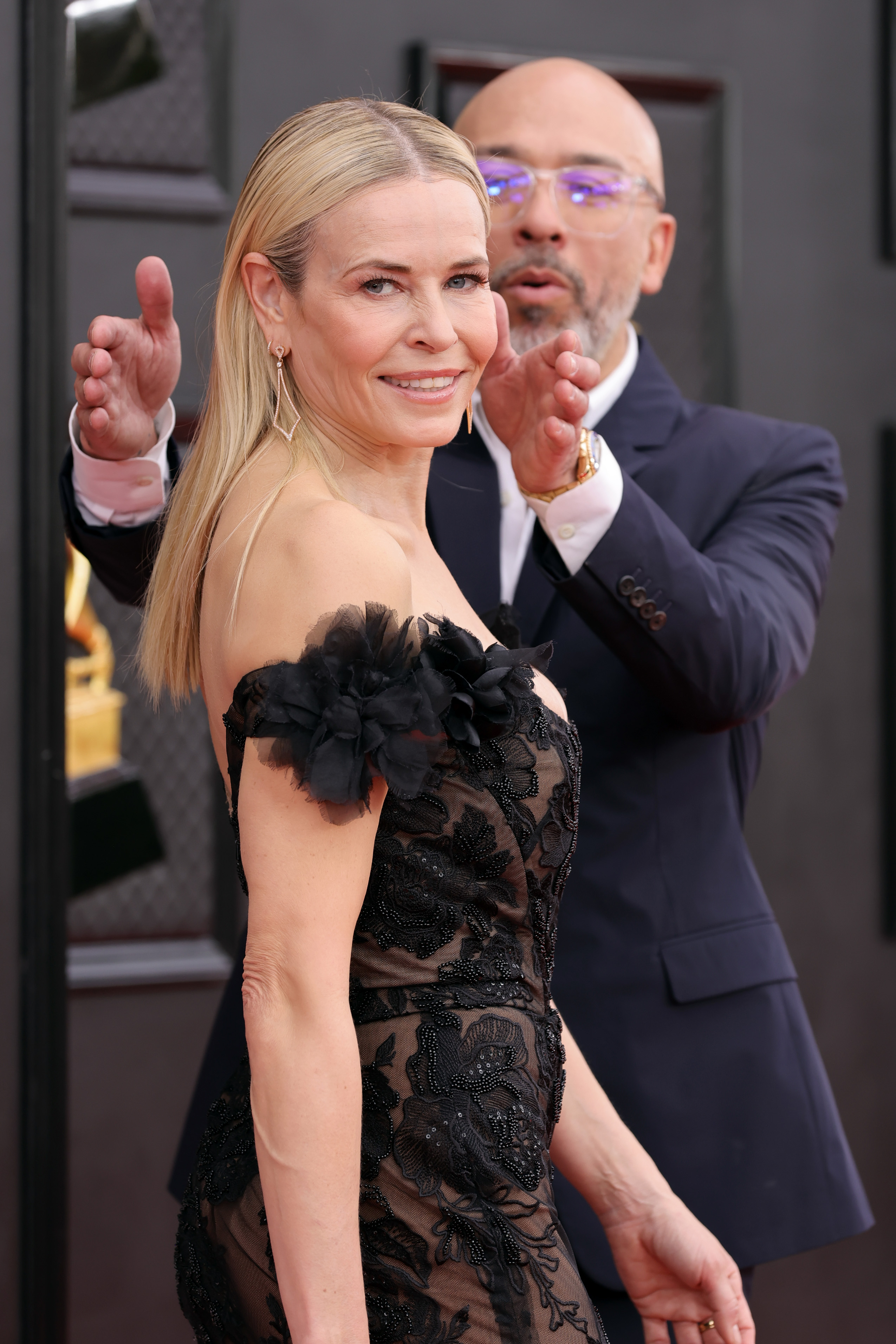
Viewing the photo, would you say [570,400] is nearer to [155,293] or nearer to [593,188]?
[155,293]

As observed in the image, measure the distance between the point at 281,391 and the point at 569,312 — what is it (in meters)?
0.72

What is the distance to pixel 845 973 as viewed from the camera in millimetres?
2570

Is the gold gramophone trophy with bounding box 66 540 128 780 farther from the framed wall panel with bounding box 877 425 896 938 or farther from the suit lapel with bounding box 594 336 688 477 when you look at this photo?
the framed wall panel with bounding box 877 425 896 938

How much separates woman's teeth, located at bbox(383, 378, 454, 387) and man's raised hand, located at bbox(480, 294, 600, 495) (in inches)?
7.2

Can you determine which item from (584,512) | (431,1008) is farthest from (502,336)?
(431,1008)

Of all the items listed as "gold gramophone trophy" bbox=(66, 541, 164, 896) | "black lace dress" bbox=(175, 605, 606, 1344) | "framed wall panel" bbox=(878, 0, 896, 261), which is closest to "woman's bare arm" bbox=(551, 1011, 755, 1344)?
"black lace dress" bbox=(175, 605, 606, 1344)

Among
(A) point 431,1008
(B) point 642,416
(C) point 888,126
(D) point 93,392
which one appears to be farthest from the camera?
(C) point 888,126

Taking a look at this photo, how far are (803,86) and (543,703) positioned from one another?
171cm

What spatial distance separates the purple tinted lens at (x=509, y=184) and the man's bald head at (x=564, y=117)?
3 centimetres

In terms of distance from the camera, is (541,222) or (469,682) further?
(541,222)

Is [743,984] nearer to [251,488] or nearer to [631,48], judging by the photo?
[251,488]

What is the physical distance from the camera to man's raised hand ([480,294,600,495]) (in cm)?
138

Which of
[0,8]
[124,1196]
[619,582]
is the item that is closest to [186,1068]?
[124,1196]

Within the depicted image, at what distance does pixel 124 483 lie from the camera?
5.71 feet
